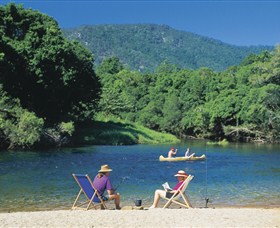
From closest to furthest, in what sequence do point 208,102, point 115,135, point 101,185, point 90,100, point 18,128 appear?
point 101,185, point 18,128, point 115,135, point 90,100, point 208,102

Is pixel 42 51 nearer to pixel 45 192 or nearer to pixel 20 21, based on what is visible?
pixel 20 21

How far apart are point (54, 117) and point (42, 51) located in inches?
Answer: 338

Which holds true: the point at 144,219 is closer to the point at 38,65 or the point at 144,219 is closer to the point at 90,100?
the point at 38,65

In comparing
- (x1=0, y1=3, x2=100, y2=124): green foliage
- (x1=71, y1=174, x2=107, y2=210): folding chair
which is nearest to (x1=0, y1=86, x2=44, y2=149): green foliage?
(x1=0, y1=3, x2=100, y2=124): green foliage

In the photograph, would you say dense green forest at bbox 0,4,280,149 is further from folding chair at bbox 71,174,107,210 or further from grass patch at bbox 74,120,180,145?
folding chair at bbox 71,174,107,210

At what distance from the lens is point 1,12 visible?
50.2m

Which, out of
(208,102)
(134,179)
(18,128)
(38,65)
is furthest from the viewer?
(208,102)

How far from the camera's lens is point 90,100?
204ft

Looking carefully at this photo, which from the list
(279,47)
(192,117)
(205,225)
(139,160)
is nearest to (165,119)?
(192,117)

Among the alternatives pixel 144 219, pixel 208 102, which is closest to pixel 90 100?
pixel 208 102

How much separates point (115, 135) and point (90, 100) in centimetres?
615

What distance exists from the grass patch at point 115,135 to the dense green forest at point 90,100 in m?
0.12

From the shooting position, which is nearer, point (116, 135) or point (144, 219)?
point (144, 219)

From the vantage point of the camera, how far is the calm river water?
1950 centimetres
